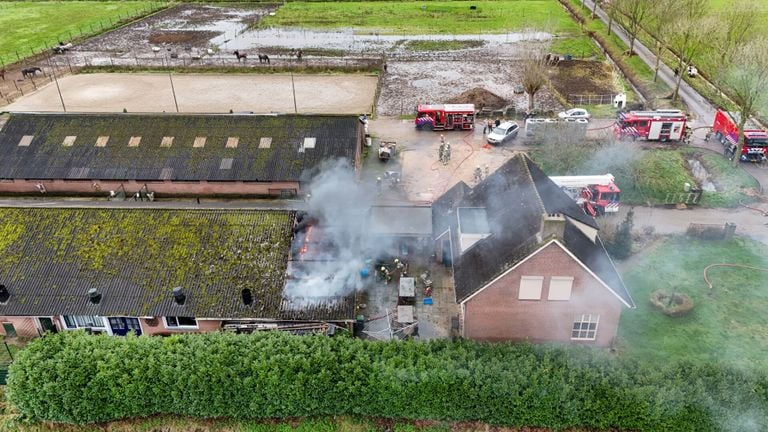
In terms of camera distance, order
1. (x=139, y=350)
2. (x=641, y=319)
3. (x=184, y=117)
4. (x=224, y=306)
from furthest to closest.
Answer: (x=184, y=117) → (x=641, y=319) → (x=224, y=306) → (x=139, y=350)

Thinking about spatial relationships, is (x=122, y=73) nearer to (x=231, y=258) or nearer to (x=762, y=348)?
(x=231, y=258)

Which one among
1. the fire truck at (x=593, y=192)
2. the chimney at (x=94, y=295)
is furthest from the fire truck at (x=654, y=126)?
the chimney at (x=94, y=295)

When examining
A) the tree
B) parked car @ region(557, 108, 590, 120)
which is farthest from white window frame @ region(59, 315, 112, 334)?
the tree

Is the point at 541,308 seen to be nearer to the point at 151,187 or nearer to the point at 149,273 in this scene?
the point at 149,273

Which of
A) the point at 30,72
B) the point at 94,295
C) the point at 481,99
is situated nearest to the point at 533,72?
the point at 481,99

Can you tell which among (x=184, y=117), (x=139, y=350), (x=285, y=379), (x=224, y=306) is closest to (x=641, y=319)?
(x=285, y=379)

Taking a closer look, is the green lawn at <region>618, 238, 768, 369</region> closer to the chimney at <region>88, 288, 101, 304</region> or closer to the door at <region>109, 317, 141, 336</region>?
the door at <region>109, 317, 141, 336</region>

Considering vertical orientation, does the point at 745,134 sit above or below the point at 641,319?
above
